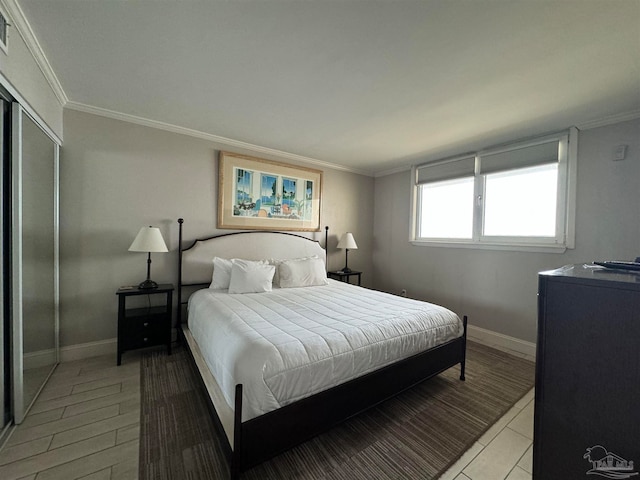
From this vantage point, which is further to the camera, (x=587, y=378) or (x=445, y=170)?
(x=445, y=170)

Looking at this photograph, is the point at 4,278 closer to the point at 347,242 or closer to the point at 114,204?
the point at 114,204

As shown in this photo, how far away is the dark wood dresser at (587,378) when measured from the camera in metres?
0.74

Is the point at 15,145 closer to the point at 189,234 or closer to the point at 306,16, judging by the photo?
the point at 189,234

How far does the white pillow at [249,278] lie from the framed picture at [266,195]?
745 mm

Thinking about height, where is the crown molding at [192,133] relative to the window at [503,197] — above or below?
above

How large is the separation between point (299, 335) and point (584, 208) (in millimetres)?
3131

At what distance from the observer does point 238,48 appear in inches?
66.2

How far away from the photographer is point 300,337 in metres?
1.63

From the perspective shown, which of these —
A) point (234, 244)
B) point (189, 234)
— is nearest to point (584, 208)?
point (234, 244)

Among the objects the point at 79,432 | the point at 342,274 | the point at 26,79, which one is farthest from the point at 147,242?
the point at 342,274

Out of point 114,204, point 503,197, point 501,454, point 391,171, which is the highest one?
point 391,171

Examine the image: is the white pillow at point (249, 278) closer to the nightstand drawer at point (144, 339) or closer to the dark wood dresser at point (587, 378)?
the nightstand drawer at point (144, 339)

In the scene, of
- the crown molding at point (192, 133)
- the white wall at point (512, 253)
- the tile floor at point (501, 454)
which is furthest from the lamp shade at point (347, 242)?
the tile floor at point (501, 454)

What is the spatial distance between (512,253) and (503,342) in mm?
1086
